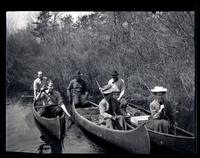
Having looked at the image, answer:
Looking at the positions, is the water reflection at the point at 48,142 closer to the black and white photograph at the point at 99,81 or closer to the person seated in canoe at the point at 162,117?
the black and white photograph at the point at 99,81

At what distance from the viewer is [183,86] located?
6.61 m

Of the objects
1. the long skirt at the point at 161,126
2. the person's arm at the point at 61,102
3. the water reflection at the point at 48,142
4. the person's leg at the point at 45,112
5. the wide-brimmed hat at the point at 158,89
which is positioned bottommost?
the water reflection at the point at 48,142

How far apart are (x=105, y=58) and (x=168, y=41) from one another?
1.23 metres

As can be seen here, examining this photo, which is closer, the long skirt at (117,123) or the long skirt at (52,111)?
the long skirt at (117,123)

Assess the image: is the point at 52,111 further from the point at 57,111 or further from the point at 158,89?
the point at 158,89

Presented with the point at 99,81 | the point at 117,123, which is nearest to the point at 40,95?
the point at 99,81

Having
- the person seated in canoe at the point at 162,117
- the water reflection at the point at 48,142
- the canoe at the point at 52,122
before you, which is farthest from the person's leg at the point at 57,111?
the person seated in canoe at the point at 162,117

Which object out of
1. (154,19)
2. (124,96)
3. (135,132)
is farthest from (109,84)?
(154,19)

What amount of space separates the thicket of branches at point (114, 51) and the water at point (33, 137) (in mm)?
599

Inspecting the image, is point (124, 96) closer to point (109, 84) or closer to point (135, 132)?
point (109, 84)

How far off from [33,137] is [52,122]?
52 centimetres

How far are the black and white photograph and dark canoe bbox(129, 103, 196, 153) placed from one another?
2cm

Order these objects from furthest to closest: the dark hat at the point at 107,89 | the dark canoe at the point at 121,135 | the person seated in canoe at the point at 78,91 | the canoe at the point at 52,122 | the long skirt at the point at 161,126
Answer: the person seated in canoe at the point at 78,91, the canoe at the point at 52,122, the dark hat at the point at 107,89, the long skirt at the point at 161,126, the dark canoe at the point at 121,135

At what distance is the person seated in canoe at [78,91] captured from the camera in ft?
22.4
